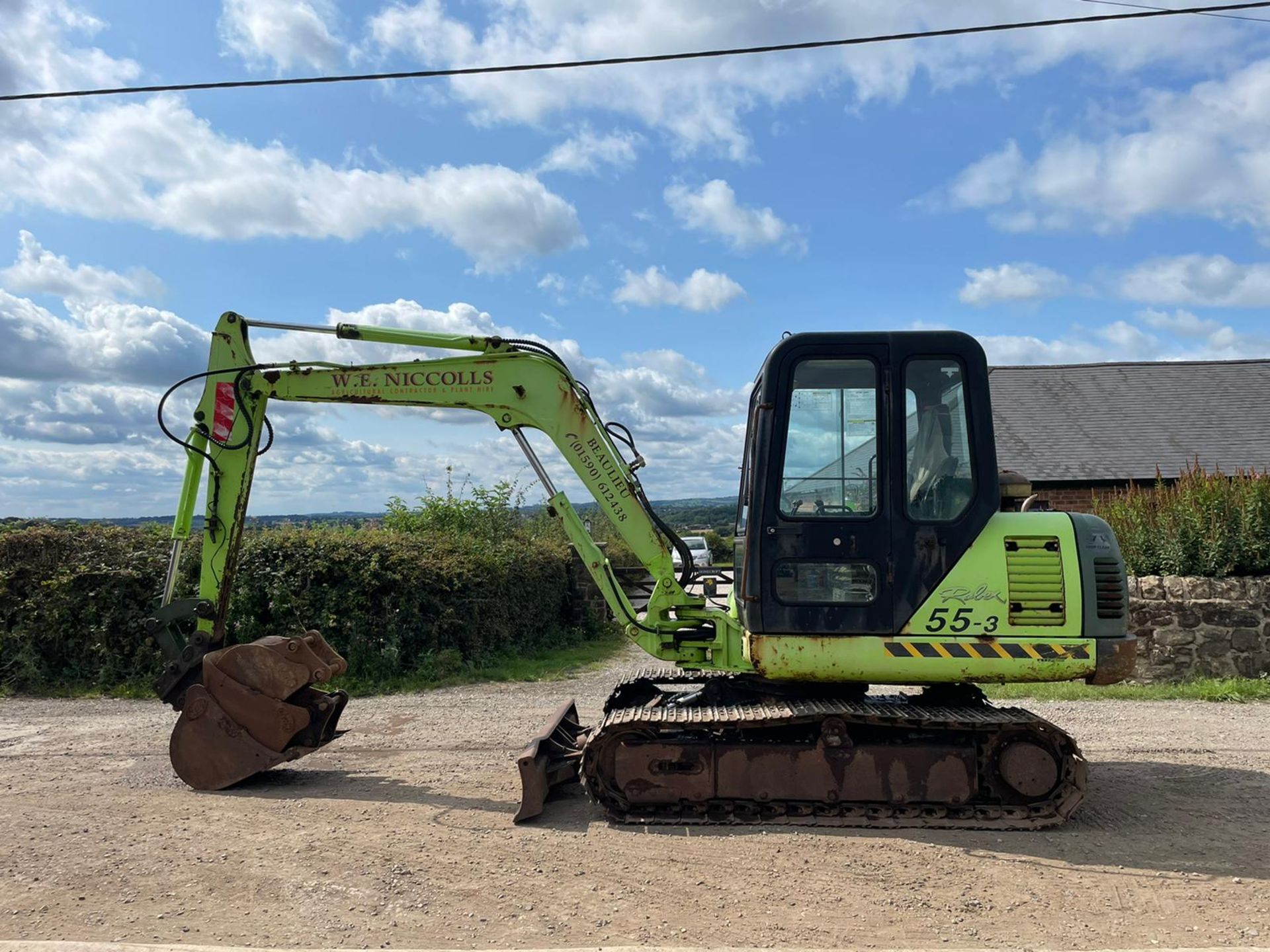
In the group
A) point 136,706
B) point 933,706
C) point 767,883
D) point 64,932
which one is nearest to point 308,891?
point 64,932

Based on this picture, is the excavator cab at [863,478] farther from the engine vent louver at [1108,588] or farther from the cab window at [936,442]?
the engine vent louver at [1108,588]

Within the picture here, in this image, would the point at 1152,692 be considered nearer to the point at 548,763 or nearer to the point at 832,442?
the point at 832,442

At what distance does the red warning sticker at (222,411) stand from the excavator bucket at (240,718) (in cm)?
159

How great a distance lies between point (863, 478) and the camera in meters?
6.03

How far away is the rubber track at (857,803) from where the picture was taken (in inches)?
236

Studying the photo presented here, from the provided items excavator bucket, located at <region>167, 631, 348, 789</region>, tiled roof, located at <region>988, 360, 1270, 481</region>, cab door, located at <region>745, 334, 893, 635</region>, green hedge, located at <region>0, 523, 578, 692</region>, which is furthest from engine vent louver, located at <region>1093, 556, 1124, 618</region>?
tiled roof, located at <region>988, 360, 1270, 481</region>

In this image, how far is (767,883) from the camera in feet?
16.7

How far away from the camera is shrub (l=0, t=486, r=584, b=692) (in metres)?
11.6

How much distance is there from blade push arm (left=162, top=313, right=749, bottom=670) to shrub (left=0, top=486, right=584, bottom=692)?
4.48 meters

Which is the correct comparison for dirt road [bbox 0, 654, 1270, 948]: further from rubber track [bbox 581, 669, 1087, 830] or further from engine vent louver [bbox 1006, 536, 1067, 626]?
engine vent louver [bbox 1006, 536, 1067, 626]

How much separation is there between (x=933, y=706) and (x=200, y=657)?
17.0 ft

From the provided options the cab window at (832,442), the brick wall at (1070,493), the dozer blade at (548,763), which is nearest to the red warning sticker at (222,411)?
the dozer blade at (548,763)

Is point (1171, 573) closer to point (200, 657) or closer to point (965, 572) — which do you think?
point (965, 572)

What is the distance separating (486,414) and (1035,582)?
12.8 feet
